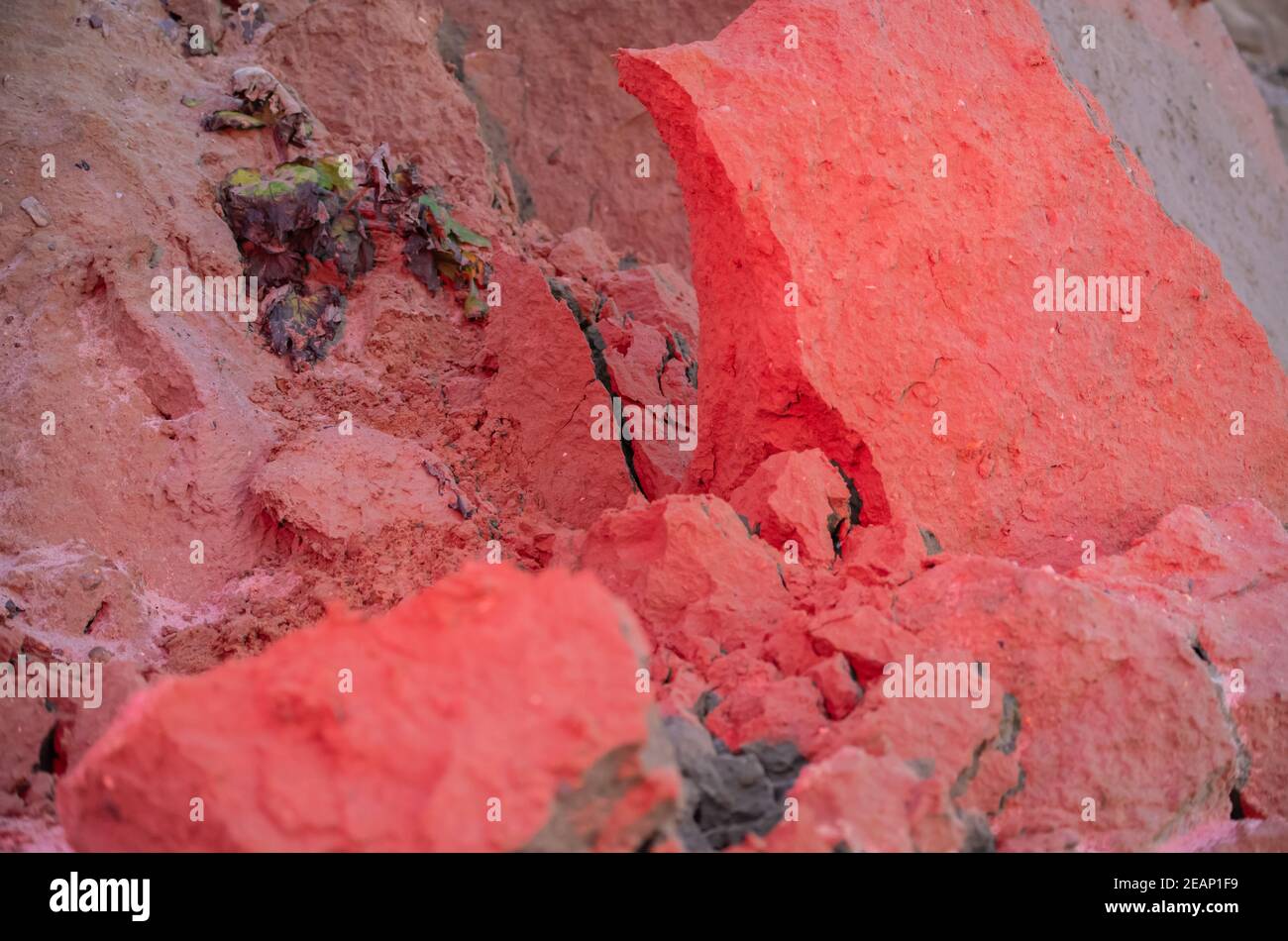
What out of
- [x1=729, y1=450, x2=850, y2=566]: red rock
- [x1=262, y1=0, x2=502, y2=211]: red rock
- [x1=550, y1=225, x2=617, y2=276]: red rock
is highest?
[x1=262, y1=0, x2=502, y2=211]: red rock

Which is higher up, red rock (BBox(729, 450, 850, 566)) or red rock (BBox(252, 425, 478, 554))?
red rock (BBox(252, 425, 478, 554))

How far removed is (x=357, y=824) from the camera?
77.8 inches

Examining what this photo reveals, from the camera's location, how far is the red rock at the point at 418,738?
1946 millimetres

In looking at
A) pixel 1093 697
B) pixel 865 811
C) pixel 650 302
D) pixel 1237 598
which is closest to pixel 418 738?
pixel 865 811

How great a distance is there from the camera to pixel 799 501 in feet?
11.4

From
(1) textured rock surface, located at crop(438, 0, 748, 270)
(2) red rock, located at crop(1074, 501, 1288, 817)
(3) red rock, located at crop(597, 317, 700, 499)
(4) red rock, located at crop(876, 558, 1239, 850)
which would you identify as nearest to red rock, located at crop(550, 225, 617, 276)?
(1) textured rock surface, located at crop(438, 0, 748, 270)

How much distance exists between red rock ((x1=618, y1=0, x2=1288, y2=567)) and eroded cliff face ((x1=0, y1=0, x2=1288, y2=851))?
14mm

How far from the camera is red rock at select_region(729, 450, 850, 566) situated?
3.42 m

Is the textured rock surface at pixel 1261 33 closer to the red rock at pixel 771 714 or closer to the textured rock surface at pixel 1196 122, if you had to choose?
the textured rock surface at pixel 1196 122

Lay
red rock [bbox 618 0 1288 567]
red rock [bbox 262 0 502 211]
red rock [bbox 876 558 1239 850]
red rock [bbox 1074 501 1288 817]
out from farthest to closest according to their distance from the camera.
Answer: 1. red rock [bbox 262 0 502 211]
2. red rock [bbox 618 0 1288 567]
3. red rock [bbox 1074 501 1288 817]
4. red rock [bbox 876 558 1239 850]

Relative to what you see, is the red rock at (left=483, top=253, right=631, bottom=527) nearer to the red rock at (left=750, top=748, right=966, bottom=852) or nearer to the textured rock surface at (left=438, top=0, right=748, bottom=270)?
the textured rock surface at (left=438, top=0, right=748, bottom=270)
